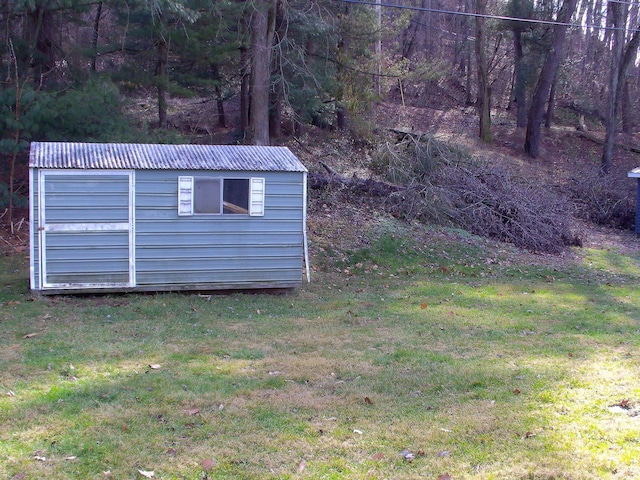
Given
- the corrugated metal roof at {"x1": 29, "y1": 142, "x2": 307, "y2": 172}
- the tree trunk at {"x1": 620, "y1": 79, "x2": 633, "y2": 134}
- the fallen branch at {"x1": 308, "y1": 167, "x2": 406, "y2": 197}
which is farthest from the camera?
the tree trunk at {"x1": 620, "y1": 79, "x2": 633, "y2": 134}

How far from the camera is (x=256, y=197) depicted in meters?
10.2

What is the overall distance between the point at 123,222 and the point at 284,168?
8.53 feet

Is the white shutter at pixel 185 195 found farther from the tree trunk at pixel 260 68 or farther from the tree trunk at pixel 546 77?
the tree trunk at pixel 546 77

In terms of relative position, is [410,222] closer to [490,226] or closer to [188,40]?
[490,226]

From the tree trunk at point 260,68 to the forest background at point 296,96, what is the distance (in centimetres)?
4

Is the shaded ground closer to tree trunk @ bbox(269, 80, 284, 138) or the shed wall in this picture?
tree trunk @ bbox(269, 80, 284, 138)

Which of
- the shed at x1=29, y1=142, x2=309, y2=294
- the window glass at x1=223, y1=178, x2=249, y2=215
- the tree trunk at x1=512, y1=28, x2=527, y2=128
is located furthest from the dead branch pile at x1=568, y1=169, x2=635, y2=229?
the window glass at x1=223, y1=178, x2=249, y2=215

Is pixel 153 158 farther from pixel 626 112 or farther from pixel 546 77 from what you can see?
pixel 626 112

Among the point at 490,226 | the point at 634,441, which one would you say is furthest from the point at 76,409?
the point at 490,226

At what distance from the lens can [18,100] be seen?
41.4 feet

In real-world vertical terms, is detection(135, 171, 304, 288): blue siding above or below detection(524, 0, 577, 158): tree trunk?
below

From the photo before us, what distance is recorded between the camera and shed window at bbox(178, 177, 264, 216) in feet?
32.3

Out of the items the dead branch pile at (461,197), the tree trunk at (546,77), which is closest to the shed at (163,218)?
the dead branch pile at (461,197)

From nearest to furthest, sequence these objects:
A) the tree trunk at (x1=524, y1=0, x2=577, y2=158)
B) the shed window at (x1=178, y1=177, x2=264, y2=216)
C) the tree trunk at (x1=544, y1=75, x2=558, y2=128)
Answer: the shed window at (x1=178, y1=177, x2=264, y2=216)
the tree trunk at (x1=524, y1=0, x2=577, y2=158)
the tree trunk at (x1=544, y1=75, x2=558, y2=128)
